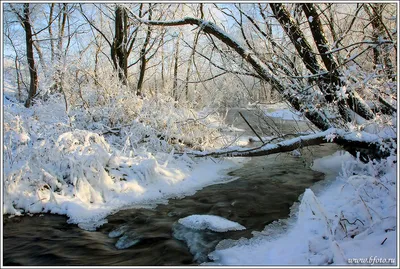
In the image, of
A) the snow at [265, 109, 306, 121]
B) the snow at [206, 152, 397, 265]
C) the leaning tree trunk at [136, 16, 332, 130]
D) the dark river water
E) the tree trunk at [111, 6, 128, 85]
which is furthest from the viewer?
the tree trunk at [111, 6, 128, 85]

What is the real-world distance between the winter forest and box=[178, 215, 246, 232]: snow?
25 millimetres

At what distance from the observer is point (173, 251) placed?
3.77 metres

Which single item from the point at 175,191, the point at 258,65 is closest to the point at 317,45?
the point at 258,65

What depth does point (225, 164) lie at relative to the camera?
8.55 m

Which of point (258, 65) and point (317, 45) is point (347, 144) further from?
point (258, 65)

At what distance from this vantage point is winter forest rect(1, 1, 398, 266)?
3.71m

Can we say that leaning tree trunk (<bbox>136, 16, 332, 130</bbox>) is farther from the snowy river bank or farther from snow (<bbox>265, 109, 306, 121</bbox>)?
the snowy river bank

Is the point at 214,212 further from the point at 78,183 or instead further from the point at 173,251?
the point at 78,183

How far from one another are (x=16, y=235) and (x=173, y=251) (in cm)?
230

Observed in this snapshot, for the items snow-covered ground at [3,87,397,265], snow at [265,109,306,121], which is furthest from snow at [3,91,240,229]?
snow at [265,109,306,121]

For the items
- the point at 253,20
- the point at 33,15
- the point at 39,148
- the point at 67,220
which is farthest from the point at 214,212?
the point at 33,15

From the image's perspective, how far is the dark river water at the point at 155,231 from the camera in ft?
11.9

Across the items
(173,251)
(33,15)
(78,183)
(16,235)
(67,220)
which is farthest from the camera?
(33,15)

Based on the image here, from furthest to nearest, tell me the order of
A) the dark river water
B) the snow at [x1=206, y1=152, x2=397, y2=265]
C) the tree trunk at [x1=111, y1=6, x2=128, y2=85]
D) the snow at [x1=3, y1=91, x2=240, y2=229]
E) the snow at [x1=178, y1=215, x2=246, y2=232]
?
the tree trunk at [x1=111, y1=6, x2=128, y2=85] < the snow at [x1=3, y1=91, x2=240, y2=229] < the snow at [x1=178, y1=215, x2=246, y2=232] < the dark river water < the snow at [x1=206, y1=152, x2=397, y2=265]
